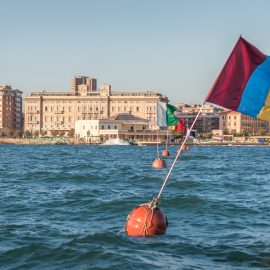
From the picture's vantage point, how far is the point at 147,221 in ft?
47.9

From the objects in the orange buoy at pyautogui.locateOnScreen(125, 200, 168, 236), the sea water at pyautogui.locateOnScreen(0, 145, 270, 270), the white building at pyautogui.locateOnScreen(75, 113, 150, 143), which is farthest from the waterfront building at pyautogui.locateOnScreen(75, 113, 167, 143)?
the orange buoy at pyautogui.locateOnScreen(125, 200, 168, 236)

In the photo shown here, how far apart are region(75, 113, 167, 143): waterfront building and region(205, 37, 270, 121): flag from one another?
163 m

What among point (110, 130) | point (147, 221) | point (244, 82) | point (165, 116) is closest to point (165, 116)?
point (165, 116)

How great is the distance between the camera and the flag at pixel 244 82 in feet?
43.7

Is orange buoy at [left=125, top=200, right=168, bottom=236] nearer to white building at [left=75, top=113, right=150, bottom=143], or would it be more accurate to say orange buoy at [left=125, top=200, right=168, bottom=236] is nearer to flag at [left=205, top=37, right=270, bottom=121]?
flag at [left=205, top=37, right=270, bottom=121]

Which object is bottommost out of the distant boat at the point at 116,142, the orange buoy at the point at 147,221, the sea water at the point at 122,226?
the sea water at the point at 122,226

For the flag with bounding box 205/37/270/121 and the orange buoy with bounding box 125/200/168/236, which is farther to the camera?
the orange buoy with bounding box 125/200/168/236

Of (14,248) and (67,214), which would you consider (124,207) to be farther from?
(14,248)

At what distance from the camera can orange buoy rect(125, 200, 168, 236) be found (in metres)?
14.6

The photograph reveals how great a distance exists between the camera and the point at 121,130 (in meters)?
180

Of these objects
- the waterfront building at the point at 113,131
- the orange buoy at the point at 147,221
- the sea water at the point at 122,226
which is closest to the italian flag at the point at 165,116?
the sea water at the point at 122,226

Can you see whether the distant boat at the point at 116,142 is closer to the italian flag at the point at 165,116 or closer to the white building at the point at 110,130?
the white building at the point at 110,130

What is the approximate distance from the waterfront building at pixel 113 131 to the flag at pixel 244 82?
6434 inches

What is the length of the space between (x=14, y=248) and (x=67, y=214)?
5.61m
